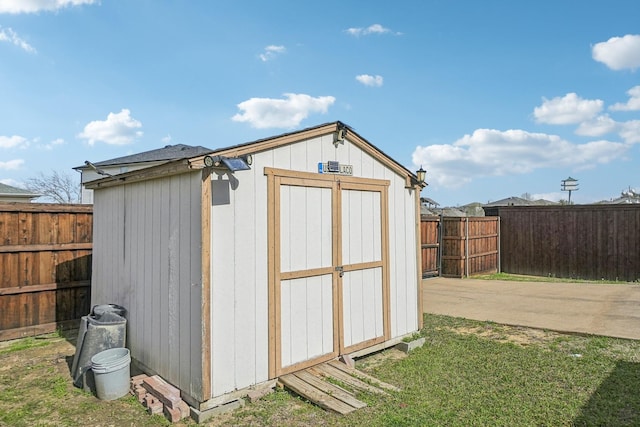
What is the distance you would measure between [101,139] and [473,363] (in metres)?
22.0

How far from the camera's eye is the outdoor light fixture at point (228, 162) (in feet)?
10.2

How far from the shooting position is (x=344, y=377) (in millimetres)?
3703

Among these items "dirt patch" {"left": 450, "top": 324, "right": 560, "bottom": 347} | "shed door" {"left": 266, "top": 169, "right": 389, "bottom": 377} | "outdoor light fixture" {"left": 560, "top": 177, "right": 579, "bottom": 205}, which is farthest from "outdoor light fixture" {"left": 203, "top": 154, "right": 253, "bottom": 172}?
"outdoor light fixture" {"left": 560, "top": 177, "right": 579, "bottom": 205}

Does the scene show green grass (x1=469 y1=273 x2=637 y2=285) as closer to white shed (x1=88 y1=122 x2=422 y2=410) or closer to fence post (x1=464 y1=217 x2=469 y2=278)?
fence post (x1=464 y1=217 x2=469 y2=278)

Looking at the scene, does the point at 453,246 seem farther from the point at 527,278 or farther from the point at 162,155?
the point at 162,155

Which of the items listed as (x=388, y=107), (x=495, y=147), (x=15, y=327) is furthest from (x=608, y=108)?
(x=15, y=327)

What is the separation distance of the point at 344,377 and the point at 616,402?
7.56 feet

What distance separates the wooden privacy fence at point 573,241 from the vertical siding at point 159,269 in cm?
1120

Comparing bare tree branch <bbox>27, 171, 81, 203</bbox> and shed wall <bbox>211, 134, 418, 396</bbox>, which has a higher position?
bare tree branch <bbox>27, 171, 81, 203</bbox>

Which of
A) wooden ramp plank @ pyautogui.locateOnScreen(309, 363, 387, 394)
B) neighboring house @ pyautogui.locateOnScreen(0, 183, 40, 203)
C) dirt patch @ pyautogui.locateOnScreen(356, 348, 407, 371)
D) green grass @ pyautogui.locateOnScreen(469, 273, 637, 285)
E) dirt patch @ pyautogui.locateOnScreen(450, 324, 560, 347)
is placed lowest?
green grass @ pyautogui.locateOnScreen(469, 273, 637, 285)

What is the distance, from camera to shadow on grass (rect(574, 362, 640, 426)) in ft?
9.48

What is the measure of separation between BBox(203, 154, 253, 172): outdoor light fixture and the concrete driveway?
4905 mm

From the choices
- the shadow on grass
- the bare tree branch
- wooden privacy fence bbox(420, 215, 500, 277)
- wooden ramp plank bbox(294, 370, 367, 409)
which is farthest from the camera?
the bare tree branch

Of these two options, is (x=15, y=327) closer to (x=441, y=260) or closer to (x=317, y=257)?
(x=317, y=257)
